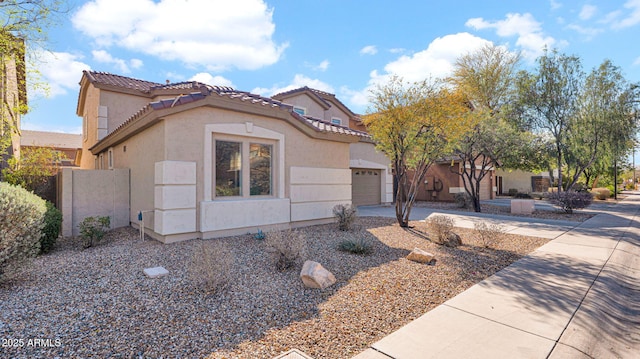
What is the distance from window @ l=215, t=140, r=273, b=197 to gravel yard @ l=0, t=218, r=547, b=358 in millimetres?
2096

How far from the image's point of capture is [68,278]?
15.3ft

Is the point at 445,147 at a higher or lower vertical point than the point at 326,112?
lower

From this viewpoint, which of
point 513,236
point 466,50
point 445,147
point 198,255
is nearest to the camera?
point 198,255

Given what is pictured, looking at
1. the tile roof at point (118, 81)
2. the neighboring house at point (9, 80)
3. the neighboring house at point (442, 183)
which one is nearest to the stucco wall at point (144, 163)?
the neighboring house at point (9, 80)

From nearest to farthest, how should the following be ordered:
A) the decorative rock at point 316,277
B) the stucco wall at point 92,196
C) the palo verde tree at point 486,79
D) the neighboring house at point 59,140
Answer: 1. the decorative rock at point 316,277
2. the stucco wall at point 92,196
3. the palo verde tree at point 486,79
4. the neighboring house at point 59,140

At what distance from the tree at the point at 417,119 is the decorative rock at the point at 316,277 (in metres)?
5.46

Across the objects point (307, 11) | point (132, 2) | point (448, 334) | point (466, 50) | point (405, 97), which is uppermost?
point (466, 50)

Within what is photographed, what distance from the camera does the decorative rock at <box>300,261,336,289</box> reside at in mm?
4504

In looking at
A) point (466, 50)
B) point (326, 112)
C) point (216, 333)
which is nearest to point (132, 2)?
point (216, 333)

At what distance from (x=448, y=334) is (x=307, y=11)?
9.70 m

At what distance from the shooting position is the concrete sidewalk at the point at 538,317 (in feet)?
9.95

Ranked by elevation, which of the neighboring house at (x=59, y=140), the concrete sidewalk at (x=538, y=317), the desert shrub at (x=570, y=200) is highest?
the neighboring house at (x=59, y=140)

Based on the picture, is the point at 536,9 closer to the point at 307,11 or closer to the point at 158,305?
the point at 307,11

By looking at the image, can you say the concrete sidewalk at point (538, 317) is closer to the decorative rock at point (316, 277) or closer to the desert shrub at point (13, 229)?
the decorative rock at point (316, 277)
